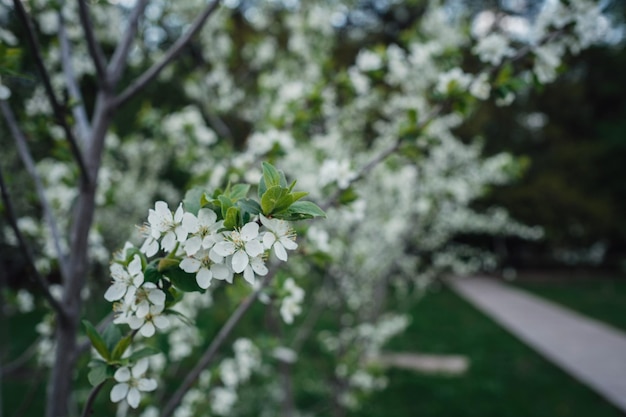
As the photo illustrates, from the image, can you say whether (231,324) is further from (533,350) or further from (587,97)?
(587,97)

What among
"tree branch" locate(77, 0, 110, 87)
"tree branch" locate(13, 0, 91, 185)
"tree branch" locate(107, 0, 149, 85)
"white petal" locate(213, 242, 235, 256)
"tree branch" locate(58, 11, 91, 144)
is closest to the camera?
"white petal" locate(213, 242, 235, 256)

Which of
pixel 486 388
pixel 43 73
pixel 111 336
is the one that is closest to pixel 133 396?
pixel 111 336

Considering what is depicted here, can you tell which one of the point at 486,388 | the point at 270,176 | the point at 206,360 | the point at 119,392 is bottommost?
the point at 486,388

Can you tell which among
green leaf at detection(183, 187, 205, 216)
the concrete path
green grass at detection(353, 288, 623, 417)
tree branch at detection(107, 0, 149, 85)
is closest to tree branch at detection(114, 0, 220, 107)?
tree branch at detection(107, 0, 149, 85)

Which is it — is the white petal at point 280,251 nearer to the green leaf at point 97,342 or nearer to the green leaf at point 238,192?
the green leaf at point 238,192

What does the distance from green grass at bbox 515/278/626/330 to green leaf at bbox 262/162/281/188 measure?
29.6 feet

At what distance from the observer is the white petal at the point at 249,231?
76 centimetres

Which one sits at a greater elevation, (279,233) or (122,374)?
(279,233)

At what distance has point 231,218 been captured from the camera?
29.9 inches

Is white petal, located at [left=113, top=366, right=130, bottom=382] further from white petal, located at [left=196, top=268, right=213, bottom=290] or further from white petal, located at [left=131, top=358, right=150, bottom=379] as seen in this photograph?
white petal, located at [left=196, top=268, right=213, bottom=290]

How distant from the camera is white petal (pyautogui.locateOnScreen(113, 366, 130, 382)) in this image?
2.98 feet

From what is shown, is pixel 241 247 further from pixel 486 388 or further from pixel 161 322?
pixel 486 388

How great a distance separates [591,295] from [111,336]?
43.6 ft

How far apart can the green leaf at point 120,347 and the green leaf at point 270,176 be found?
1.31ft
